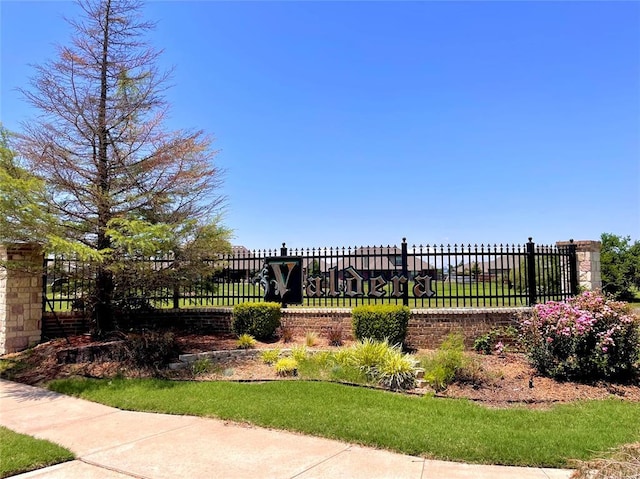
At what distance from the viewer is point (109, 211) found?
10016mm

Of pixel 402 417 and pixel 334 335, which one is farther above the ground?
pixel 334 335

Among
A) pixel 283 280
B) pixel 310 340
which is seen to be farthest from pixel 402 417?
pixel 283 280

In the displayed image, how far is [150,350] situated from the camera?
30.8 feet

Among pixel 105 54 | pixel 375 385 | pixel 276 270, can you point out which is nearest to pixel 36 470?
pixel 375 385

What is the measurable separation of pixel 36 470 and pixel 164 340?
16.9ft

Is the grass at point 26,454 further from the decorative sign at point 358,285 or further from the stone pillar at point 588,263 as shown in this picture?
the stone pillar at point 588,263

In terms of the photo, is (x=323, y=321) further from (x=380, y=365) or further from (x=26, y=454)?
(x=26, y=454)

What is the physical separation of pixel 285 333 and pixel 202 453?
609 centimetres

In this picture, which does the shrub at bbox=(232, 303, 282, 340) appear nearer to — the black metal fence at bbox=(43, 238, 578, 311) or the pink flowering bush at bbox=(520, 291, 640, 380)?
the black metal fence at bbox=(43, 238, 578, 311)

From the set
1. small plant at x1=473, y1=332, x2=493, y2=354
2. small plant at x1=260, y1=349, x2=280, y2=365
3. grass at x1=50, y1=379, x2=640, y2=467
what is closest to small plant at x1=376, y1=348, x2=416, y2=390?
grass at x1=50, y1=379, x2=640, y2=467

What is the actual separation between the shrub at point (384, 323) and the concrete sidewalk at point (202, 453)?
15.4ft

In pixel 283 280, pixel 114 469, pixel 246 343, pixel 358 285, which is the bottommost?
pixel 114 469

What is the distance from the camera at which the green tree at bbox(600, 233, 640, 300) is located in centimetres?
2577

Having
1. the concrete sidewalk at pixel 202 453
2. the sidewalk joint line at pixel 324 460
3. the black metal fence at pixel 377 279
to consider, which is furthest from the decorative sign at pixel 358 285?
the sidewalk joint line at pixel 324 460
